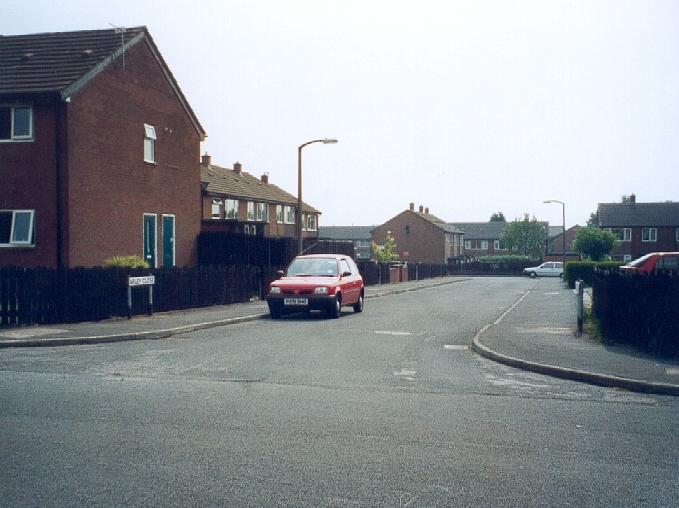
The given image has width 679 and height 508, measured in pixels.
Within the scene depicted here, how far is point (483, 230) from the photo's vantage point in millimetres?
132375

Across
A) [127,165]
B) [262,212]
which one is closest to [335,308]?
[127,165]

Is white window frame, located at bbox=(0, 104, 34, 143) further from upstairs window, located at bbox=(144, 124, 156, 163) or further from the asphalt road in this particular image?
the asphalt road

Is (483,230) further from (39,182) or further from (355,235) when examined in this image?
(39,182)

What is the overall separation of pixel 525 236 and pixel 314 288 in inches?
3875

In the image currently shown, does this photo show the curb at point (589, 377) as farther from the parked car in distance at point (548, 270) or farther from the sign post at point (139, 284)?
the parked car in distance at point (548, 270)

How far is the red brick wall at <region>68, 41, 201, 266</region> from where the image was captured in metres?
23.1

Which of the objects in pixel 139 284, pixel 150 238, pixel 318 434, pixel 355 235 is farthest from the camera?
pixel 355 235

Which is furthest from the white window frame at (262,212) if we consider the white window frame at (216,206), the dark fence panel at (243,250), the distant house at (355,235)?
the distant house at (355,235)

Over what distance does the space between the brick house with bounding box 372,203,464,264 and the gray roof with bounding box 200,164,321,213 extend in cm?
3605

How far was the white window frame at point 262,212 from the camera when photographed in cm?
5469

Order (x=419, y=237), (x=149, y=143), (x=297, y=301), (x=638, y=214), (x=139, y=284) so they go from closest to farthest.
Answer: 1. (x=139, y=284)
2. (x=297, y=301)
3. (x=149, y=143)
4. (x=638, y=214)
5. (x=419, y=237)

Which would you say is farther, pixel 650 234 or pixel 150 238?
pixel 650 234

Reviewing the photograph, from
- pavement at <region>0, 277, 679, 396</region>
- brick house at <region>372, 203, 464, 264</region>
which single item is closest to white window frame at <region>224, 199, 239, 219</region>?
pavement at <region>0, 277, 679, 396</region>

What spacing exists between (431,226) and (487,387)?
91.8 meters
